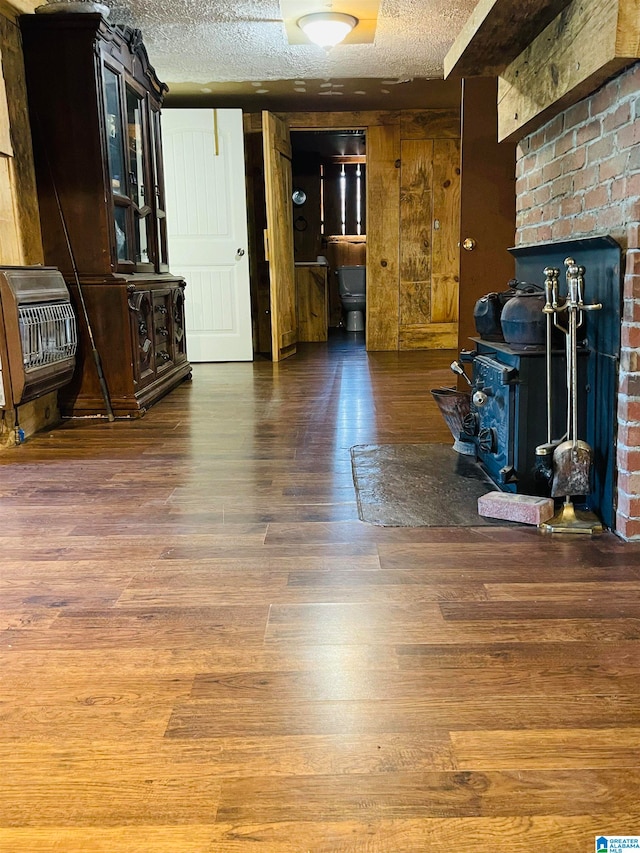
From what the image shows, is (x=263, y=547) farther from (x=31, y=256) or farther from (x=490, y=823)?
(x=31, y=256)

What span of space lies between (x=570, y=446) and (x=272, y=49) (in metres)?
3.91

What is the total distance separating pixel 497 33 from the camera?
8.13 feet

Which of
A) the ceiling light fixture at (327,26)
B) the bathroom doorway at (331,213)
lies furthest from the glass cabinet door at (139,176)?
the bathroom doorway at (331,213)

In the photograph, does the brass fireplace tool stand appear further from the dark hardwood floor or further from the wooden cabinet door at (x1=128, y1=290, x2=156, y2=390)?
the wooden cabinet door at (x1=128, y1=290, x2=156, y2=390)

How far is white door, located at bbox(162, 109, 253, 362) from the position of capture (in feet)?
19.6

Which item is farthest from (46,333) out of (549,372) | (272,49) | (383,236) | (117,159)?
(383,236)

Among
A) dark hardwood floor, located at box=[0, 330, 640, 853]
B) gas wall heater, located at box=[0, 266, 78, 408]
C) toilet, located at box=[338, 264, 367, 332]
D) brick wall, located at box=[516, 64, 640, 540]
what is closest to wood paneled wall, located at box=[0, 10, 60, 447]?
gas wall heater, located at box=[0, 266, 78, 408]

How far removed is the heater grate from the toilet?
17.5 ft

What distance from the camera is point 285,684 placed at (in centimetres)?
144

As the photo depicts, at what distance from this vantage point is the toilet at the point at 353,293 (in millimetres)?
8719

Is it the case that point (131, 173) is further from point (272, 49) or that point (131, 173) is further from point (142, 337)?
point (272, 49)

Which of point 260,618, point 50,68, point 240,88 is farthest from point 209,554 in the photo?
point 240,88

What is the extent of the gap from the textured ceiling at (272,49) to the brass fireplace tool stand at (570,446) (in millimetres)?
2585

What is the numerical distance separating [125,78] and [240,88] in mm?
1939
